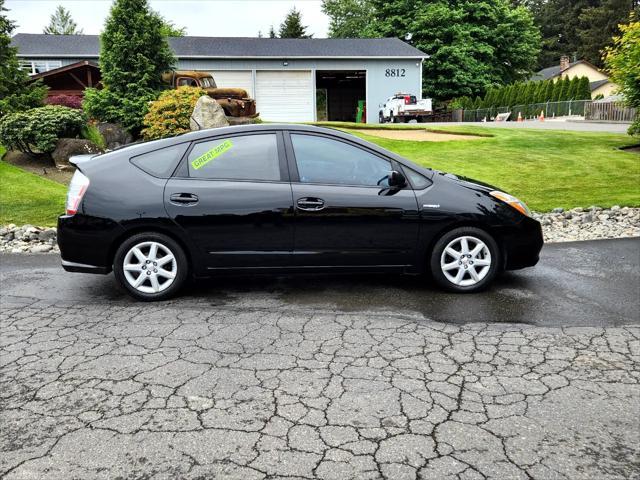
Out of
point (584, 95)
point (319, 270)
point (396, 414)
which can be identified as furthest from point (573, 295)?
point (584, 95)

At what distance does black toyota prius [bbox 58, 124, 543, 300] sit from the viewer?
525 centimetres

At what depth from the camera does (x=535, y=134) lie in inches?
688

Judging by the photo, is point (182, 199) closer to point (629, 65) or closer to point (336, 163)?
point (336, 163)

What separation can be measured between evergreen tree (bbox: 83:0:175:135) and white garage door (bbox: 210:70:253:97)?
55.4 ft

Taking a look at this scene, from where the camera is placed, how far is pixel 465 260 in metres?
Result: 5.47

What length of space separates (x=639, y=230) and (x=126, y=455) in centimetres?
793

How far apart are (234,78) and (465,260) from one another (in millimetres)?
29156

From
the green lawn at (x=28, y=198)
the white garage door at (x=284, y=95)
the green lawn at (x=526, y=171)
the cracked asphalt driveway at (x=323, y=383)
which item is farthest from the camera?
the white garage door at (x=284, y=95)

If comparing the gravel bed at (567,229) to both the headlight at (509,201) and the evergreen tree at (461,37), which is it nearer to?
the headlight at (509,201)

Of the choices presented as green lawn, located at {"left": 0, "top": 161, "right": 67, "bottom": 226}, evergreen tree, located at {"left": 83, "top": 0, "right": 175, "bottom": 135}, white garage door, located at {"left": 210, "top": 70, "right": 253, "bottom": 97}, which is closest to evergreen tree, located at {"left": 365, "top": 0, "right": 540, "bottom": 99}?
white garage door, located at {"left": 210, "top": 70, "right": 253, "bottom": 97}

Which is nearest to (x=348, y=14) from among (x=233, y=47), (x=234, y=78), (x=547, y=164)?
(x=233, y=47)

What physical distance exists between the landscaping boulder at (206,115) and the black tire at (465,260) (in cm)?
912

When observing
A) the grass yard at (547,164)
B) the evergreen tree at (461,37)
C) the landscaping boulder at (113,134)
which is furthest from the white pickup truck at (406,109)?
the landscaping boulder at (113,134)

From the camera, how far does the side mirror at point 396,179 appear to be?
211 inches
